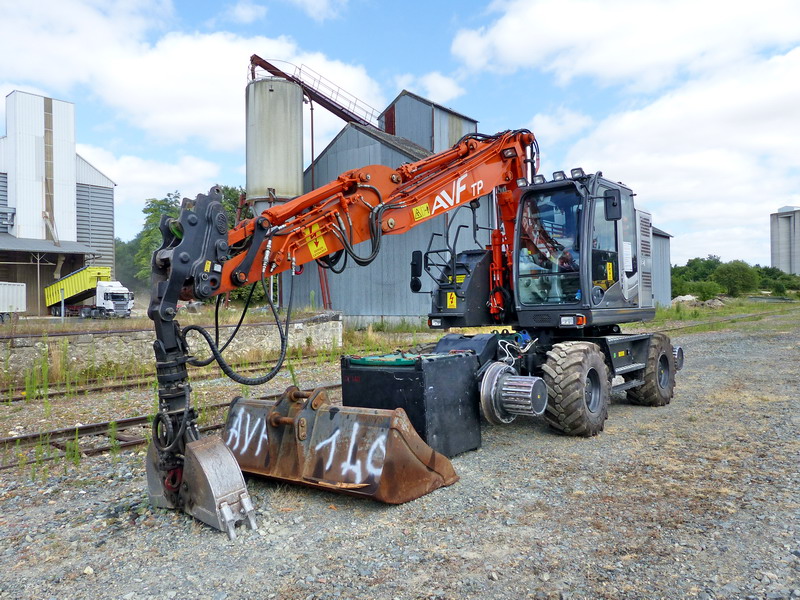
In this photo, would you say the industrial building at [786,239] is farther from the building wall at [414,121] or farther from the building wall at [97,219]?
the building wall at [97,219]

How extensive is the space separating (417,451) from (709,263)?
7928cm

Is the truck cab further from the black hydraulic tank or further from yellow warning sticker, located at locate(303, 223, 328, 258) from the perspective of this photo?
yellow warning sticker, located at locate(303, 223, 328, 258)

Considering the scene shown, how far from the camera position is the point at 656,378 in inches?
349

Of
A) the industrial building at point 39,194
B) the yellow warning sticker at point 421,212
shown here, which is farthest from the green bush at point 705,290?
the yellow warning sticker at point 421,212

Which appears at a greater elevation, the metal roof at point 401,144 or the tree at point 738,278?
the metal roof at point 401,144

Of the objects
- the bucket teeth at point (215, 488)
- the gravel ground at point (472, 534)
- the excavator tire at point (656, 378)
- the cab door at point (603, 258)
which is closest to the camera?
the gravel ground at point (472, 534)

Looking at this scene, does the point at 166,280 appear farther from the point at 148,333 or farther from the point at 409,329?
the point at 409,329

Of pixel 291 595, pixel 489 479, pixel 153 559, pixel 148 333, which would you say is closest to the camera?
pixel 291 595

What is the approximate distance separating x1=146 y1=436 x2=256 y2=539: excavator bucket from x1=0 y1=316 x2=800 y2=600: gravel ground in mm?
114

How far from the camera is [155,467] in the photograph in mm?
4652

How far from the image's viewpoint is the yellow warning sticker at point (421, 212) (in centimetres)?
644

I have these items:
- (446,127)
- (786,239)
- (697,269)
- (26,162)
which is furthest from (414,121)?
(786,239)

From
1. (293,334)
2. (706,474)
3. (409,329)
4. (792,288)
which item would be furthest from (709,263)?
(706,474)

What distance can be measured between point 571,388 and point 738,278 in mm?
57214
